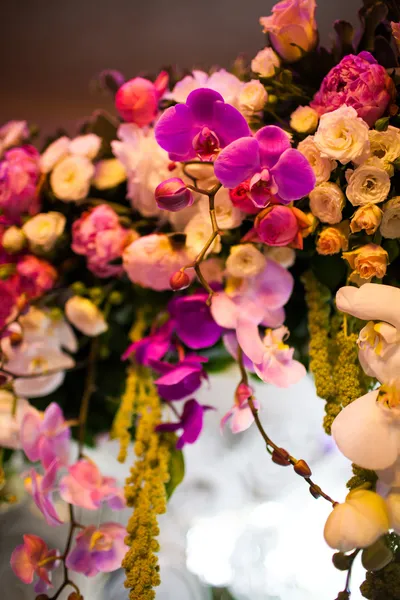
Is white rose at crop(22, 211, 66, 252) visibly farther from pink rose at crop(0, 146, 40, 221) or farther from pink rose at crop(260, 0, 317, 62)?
pink rose at crop(260, 0, 317, 62)

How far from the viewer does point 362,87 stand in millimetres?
580

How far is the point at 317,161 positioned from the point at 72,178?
378mm

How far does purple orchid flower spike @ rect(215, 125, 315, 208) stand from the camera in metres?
0.54

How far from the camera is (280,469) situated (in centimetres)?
74

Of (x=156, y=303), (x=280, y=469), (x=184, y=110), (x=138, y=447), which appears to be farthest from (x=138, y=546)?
(x=184, y=110)

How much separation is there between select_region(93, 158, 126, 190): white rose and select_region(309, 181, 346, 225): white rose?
34 centimetres

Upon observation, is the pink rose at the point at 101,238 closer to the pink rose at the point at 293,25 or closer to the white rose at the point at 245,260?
the white rose at the point at 245,260

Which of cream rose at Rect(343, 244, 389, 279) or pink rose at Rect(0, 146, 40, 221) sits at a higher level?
cream rose at Rect(343, 244, 389, 279)

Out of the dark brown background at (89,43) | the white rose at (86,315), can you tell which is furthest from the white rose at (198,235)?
the dark brown background at (89,43)

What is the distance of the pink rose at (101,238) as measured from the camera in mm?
768

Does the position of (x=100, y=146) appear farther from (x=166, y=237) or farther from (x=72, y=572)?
(x=72, y=572)

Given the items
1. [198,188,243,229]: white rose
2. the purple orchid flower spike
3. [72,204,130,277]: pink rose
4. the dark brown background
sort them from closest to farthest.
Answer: the purple orchid flower spike < [198,188,243,229]: white rose < [72,204,130,277]: pink rose < the dark brown background

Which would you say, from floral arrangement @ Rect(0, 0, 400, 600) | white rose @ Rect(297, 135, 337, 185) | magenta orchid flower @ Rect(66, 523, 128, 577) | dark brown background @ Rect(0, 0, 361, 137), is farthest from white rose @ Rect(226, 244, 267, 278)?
dark brown background @ Rect(0, 0, 361, 137)

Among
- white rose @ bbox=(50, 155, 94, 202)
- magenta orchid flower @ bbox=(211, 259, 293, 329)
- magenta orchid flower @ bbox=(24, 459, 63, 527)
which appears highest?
white rose @ bbox=(50, 155, 94, 202)
